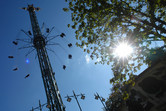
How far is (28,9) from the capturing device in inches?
663

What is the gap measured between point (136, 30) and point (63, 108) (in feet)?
24.9

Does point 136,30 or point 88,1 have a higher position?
point 88,1

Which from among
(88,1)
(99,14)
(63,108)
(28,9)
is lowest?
(63,108)

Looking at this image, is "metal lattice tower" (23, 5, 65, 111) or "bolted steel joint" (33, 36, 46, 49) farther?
"bolted steel joint" (33, 36, 46, 49)

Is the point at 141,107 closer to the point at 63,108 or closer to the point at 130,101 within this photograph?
the point at 130,101

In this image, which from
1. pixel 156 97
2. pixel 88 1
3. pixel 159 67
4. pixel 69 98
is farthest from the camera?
pixel 69 98

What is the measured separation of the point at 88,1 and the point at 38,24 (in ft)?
28.4

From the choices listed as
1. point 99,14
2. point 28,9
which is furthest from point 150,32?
point 28,9

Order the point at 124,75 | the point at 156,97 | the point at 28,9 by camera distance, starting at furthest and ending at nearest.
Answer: the point at 28,9
the point at 124,75
the point at 156,97

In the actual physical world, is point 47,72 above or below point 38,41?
below

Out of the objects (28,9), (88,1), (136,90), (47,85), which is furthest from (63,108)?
(28,9)

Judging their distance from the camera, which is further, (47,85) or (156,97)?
(47,85)

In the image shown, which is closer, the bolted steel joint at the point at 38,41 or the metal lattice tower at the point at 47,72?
the metal lattice tower at the point at 47,72

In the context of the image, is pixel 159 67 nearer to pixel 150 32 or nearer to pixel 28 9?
pixel 150 32
